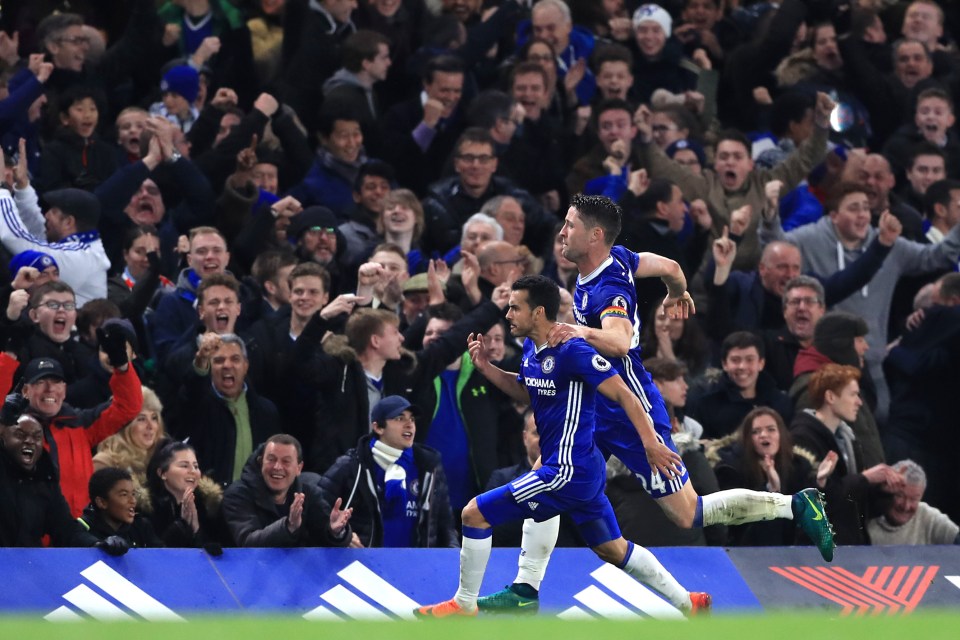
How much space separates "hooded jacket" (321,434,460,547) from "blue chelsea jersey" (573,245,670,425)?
1697 mm

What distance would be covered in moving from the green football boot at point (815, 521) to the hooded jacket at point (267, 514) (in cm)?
269

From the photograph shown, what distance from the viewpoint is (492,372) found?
1078cm

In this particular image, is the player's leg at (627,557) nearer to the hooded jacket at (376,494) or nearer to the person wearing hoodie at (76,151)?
the hooded jacket at (376,494)

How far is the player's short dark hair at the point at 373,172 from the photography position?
1532 cm

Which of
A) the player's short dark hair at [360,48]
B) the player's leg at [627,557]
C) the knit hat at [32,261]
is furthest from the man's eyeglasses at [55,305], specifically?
the player's short dark hair at [360,48]

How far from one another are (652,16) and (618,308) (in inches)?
335

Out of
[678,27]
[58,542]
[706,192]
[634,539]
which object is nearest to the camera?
[58,542]

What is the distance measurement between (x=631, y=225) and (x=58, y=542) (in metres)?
5.62

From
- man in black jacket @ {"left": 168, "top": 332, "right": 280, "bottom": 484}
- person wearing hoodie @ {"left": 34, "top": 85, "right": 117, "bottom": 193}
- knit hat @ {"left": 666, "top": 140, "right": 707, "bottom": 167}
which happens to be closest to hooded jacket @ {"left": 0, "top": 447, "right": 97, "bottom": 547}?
man in black jacket @ {"left": 168, "top": 332, "right": 280, "bottom": 484}

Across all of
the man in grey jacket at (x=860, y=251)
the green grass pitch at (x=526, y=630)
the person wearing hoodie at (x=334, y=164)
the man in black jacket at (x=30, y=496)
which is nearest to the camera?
the green grass pitch at (x=526, y=630)

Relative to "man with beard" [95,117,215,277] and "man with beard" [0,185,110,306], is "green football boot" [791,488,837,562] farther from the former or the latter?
"man with beard" [95,117,215,277]

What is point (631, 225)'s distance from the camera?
14992 millimetres

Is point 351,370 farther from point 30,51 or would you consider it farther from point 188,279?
point 30,51

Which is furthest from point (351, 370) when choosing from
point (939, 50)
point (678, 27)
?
point (939, 50)
